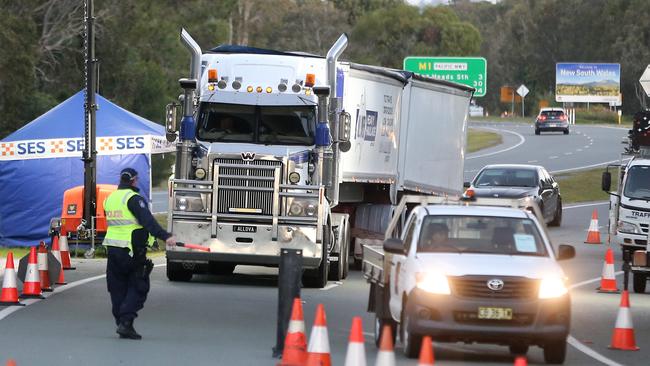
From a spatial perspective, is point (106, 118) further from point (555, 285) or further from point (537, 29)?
point (537, 29)

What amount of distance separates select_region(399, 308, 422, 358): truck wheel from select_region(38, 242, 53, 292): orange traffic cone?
26.7 ft

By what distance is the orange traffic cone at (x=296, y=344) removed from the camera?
42.1 feet

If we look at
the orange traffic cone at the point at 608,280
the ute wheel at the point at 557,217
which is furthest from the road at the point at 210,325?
the ute wheel at the point at 557,217

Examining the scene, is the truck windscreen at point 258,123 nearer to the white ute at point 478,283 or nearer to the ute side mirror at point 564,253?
the white ute at point 478,283

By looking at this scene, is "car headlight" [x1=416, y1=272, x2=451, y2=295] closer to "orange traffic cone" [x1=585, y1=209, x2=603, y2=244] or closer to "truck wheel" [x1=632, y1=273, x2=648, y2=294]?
"truck wheel" [x1=632, y1=273, x2=648, y2=294]

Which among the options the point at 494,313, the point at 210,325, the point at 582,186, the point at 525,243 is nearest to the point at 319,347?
the point at 494,313

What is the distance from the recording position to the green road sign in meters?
51.6

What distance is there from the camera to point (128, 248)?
15.7 m

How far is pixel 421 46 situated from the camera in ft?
381

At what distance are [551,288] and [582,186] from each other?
44006 mm

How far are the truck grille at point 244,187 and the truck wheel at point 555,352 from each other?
8.53 meters

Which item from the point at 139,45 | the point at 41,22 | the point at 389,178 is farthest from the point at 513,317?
the point at 139,45

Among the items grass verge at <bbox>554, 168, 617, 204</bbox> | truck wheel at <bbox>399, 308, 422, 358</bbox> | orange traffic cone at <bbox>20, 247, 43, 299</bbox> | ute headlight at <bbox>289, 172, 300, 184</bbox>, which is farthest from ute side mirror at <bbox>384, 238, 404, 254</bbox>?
grass verge at <bbox>554, 168, 617, 204</bbox>

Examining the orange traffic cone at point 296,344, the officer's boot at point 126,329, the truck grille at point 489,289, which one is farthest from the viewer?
the officer's boot at point 126,329
